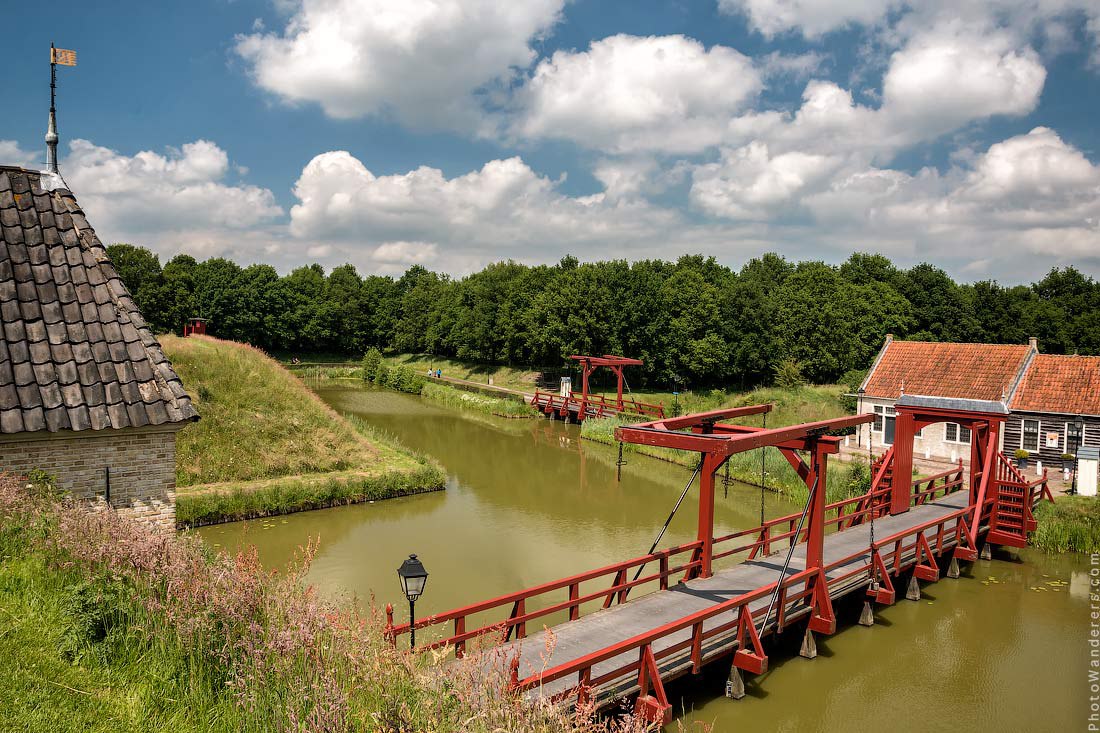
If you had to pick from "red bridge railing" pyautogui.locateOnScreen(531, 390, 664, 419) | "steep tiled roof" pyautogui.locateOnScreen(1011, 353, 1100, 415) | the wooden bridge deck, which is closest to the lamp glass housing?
the wooden bridge deck

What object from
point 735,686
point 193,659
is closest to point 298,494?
point 735,686

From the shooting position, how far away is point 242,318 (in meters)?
60.2

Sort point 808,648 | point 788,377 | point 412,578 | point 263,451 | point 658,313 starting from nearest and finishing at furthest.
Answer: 1. point 412,578
2. point 808,648
3. point 263,451
4. point 788,377
5. point 658,313

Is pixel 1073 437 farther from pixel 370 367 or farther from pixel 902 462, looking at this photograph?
pixel 370 367

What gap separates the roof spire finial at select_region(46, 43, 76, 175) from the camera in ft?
29.0

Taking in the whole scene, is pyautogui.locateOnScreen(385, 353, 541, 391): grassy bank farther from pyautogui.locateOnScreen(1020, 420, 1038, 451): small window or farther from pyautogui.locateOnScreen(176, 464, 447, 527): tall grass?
pyautogui.locateOnScreen(1020, 420, 1038, 451): small window

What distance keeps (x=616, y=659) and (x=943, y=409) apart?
1052 centimetres

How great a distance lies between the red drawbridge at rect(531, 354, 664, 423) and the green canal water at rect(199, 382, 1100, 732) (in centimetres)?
742

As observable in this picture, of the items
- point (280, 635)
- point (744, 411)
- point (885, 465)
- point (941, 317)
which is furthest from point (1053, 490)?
point (941, 317)

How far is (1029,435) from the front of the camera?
72.6ft

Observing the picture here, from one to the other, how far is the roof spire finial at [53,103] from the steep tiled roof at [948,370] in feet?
84.4

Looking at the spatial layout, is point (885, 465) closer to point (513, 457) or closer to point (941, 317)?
point (513, 457)

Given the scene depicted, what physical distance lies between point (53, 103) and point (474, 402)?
3332 cm

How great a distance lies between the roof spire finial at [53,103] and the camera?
884 cm
